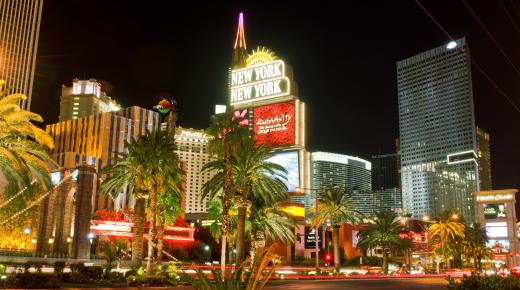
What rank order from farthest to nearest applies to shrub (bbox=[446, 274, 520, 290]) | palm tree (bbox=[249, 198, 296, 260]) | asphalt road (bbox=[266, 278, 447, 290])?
palm tree (bbox=[249, 198, 296, 260]), asphalt road (bbox=[266, 278, 447, 290]), shrub (bbox=[446, 274, 520, 290])

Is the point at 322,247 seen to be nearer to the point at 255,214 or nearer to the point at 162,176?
the point at 255,214

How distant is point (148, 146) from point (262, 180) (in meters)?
10.2

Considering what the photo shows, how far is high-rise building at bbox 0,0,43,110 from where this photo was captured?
16050 centimetres

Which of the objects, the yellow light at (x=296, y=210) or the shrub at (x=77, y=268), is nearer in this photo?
the shrub at (x=77, y=268)

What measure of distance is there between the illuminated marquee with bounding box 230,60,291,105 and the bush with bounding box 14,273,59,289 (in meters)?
69.5

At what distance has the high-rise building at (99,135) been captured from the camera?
151625 millimetres

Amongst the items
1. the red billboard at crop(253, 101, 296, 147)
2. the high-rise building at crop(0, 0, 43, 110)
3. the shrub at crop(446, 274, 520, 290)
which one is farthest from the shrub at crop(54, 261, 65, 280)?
the high-rise building at crop(0, 0, 43, 110)

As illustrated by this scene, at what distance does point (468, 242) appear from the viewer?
98625 millimetres

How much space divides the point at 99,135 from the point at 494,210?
11436cm

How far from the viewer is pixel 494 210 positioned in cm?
12712

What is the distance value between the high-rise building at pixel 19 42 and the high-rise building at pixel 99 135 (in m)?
16.0

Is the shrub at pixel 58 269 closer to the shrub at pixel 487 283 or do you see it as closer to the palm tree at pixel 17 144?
the palm tree at pixel 17 144

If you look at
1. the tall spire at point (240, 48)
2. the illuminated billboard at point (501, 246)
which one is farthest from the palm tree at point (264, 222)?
the illuminated billboard at point (501, 246)

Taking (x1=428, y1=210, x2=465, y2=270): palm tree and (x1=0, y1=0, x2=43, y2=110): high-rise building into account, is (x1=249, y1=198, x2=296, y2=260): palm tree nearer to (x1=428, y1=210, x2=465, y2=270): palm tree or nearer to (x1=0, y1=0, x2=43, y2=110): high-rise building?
(x1=428, y1=210, x2=465, y2=270): palm tree
